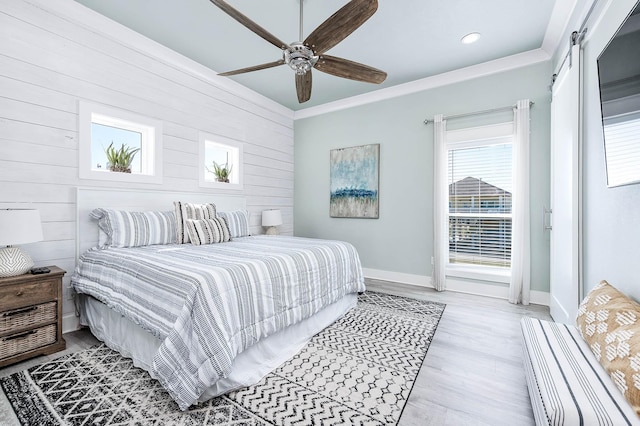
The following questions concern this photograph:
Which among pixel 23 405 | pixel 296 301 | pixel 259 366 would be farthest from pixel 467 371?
pixel 23 405

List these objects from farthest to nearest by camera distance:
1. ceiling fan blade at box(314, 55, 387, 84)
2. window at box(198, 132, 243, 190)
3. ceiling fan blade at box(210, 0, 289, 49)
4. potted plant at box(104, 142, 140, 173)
Result: 1. window at box(198, 132, 243, 190)
2. potted plant at box(104, 142, 140, 173)
3. ceiling fan blade at box(314, 55, 387, 84)
4. ceiling fan blade at box(210, 0, 289, 49)

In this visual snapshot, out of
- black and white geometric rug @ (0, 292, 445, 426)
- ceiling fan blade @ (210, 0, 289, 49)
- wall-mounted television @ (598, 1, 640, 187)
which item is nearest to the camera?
wall-mounted television @ (598, 1, 640, 187)

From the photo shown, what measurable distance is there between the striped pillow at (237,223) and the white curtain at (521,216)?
3.24 m

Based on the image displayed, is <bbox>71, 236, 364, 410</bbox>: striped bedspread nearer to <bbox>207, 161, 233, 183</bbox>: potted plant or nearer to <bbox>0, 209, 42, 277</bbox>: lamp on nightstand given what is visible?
<bbox>0, 209, 42, 277</bbox>: lamp on nightstand

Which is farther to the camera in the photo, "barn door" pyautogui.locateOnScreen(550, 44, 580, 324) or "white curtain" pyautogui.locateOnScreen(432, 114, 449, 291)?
"white curtain" pyautogui.locateOnScreen(432, 114, 449, 291)

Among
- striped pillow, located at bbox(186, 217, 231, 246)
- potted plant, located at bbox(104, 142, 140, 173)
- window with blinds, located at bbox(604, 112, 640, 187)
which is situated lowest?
striped pillow, located at bbox(186, 217, 231, 246)

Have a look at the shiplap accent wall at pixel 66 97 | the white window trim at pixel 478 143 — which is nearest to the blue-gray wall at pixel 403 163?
the white window trim at pixel 478 143

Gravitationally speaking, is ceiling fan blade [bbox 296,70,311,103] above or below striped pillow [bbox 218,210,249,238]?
above

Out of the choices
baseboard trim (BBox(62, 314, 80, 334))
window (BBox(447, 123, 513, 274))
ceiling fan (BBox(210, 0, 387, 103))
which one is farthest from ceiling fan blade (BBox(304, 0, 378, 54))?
baseboard trim (BBox(62, 314, 80, 334))

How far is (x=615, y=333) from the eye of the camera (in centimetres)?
117

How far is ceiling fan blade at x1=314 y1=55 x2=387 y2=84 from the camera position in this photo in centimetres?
215

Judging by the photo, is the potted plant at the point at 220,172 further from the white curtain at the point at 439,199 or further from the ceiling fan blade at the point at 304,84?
the white curtain at the point at 439,199

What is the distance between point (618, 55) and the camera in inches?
54.4

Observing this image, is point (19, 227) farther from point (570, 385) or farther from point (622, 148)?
point (622, 148)
